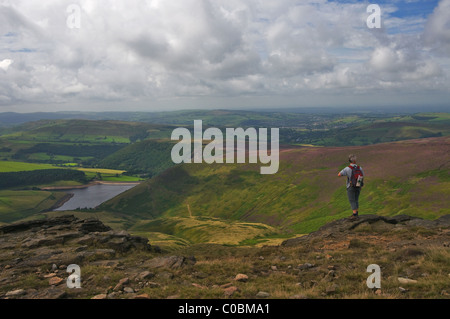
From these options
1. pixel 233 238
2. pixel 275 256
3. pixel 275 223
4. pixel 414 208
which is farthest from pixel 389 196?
pixel 275 256

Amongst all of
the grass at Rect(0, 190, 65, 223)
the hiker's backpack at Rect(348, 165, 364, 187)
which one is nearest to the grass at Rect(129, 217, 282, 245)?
the hiker's backpack at Rect(348, 165, 364, 187)

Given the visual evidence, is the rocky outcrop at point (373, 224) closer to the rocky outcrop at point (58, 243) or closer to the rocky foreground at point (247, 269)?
the rocky foreground at point (247, 269)

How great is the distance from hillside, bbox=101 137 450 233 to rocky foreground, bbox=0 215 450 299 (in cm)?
5863

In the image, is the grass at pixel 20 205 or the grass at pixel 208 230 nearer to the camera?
the grass at pixel 208 230

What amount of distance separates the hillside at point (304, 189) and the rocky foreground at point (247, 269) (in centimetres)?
5863

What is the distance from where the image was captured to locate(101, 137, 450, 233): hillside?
8388 cm

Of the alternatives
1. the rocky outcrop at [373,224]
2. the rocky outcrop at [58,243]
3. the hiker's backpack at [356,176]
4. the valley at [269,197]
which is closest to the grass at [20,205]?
the valley at [269,197]

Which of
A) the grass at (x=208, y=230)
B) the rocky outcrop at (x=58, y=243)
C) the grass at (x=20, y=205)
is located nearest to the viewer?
the rocky outcrop at (x=58, y=243)

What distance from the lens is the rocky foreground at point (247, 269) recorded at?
Result: 11.8 m

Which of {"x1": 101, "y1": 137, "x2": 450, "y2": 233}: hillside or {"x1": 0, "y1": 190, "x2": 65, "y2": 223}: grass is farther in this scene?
{"x1": 0, "y1": 190, "x2": 65, "y2": 223}: grass

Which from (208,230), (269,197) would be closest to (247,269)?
(208,230)

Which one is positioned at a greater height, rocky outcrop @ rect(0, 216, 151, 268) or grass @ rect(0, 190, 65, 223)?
rocky outcrop @ rect(0, 216, 151, 268)

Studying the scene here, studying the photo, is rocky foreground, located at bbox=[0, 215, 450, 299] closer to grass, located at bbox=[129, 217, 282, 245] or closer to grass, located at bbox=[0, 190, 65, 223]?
grass, located at bbox=[129, 217, 282, 245]

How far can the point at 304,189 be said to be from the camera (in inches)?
4734
